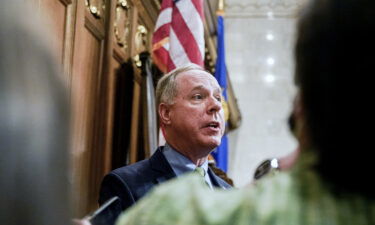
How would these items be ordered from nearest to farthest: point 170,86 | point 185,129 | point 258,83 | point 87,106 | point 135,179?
point 135,179 < point 185,129 < point 170,86 < point 87,106 < point 258,83

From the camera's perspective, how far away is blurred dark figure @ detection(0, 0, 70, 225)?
39.9 inches

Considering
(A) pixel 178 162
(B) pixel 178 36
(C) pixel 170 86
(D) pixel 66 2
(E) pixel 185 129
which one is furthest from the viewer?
(B) pixel 178 36

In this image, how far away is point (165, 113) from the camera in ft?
10.1

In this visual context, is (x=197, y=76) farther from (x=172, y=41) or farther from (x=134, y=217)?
(x=134, y=217)

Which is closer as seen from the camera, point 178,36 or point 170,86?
point 170,86

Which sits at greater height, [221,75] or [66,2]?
[66,2]

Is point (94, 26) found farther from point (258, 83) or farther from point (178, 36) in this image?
point (258, 83)

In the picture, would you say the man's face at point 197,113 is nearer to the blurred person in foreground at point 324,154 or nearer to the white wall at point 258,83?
the blurred person in foreground at point 324,154

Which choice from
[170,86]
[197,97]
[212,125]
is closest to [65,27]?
[170,86]

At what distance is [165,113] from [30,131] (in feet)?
6.71

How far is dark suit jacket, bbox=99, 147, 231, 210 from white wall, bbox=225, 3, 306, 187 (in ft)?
21.4

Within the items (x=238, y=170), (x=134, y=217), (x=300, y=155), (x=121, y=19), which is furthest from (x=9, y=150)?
(x=238, y=170)

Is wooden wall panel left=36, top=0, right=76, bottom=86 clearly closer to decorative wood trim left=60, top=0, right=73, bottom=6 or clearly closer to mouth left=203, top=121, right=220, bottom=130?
decorative wood trim left=60, top=0, right=73, bottom=6

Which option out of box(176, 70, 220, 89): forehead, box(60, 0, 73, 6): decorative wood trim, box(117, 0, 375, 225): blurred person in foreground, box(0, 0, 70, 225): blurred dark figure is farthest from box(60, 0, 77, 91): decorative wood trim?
box(117, 0, 375, 225): blurred person in foreground
